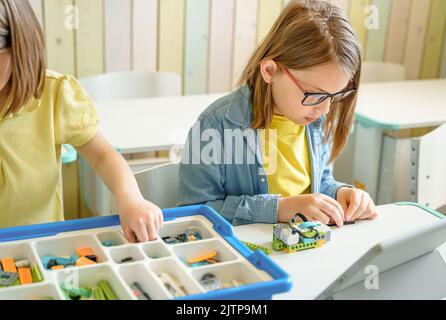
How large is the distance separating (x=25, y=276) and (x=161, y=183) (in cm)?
59

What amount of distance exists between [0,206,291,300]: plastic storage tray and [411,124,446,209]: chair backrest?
87cm

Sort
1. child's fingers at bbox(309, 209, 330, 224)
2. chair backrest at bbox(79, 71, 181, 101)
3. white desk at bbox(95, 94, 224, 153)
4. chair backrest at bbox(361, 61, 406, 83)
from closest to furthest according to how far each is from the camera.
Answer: child's fingers at bbox(309, 209, 330, 224) → white desk at bbox(95, 94, 224, 153) → chair backrest at bbox(79, 71, 181, 101) → chair backrest at bbox(361, 61, 406, 83)

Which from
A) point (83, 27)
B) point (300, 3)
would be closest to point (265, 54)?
point (300, 3)

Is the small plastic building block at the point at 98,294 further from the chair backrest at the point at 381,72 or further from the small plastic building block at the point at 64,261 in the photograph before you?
the chair backrest at the point at 381,72

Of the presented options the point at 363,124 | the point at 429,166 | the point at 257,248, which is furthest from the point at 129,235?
the point at 363,124

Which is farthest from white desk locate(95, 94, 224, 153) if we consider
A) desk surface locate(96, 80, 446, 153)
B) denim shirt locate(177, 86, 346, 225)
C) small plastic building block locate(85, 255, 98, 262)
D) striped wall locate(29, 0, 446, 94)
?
small plastic building block locate(85, 255, 98, 262)

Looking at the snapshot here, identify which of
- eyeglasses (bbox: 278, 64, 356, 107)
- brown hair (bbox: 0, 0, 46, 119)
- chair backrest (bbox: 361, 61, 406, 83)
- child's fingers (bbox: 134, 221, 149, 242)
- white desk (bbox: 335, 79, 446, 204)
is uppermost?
brown hair (bbox: 0, 0, 46, 119)

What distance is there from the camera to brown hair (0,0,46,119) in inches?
40.5

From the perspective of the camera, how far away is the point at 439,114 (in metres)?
2.25

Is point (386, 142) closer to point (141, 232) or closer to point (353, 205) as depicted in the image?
point (353, 205)

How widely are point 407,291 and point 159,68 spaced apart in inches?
68.7

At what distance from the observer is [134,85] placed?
241cm

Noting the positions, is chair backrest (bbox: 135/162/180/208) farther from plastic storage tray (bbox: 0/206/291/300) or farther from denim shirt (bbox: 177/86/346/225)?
plastic storage tray (bbox: 0/206/291/300)
